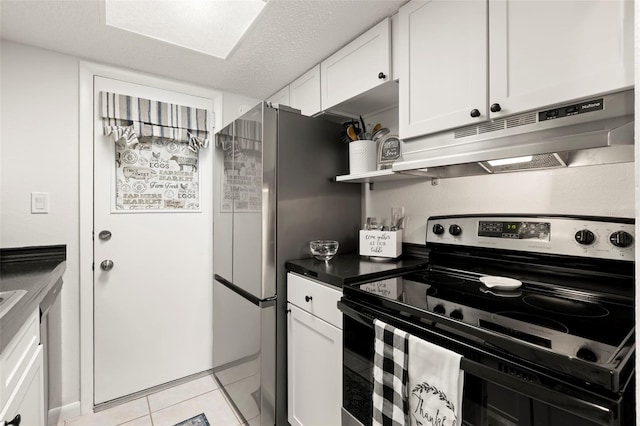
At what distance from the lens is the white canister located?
168 centimetres

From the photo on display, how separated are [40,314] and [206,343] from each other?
49.4 inches

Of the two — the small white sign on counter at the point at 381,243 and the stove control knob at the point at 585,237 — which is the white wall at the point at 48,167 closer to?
the small white sign on counter at the point at 381,243

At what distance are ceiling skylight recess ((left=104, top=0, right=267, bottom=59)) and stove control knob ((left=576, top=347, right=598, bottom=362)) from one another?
166 centimetres

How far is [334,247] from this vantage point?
5.46ft

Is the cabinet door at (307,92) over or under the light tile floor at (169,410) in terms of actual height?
over

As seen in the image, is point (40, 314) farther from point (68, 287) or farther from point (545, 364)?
point (545, 364)

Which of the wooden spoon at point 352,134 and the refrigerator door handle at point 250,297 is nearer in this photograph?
the refrigerator door handle at point 250,297

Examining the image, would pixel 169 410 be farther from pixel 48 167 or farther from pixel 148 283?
pixel 48 167

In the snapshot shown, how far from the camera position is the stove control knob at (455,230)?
1461mm

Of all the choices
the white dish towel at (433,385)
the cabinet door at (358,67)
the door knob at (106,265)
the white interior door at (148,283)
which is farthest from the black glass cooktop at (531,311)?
the door knob at (106,265)

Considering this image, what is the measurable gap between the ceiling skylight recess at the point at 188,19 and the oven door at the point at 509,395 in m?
1.52

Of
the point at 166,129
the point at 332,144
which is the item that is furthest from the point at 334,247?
the point at 166,129

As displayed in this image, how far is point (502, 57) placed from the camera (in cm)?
104

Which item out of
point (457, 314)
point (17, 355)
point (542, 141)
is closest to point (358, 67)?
point (542, 141)
